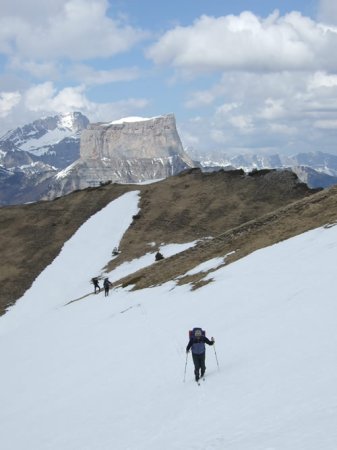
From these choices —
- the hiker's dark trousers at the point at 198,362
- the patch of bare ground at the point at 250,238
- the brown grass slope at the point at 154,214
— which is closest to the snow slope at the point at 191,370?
the hiker's dark trousers at the point at 198,362

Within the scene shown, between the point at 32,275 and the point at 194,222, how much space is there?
26.4 metres

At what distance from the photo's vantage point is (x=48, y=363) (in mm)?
31734

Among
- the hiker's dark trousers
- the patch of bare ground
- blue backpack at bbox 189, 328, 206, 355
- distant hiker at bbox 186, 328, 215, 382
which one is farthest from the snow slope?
the patch of bare ground

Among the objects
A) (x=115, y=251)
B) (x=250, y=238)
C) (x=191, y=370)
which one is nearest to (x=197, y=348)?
(x=191, y=370)

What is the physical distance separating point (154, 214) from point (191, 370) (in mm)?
66067

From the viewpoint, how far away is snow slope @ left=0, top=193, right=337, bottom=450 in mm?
13438

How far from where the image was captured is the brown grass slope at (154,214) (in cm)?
7600

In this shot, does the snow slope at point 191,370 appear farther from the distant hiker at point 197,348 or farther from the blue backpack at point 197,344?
the blue backpack at point 197,344

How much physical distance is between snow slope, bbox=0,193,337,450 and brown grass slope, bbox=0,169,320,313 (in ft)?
104

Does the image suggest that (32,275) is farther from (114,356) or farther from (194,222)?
(114,356)

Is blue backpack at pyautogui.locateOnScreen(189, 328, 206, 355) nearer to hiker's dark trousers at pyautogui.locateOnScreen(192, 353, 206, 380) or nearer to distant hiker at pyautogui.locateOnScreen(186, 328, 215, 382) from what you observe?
distant hiker at pyautogui.locateOnScreen(186, 328, 215, 382)

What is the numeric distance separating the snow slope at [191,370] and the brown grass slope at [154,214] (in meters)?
31.7

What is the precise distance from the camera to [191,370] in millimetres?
21578

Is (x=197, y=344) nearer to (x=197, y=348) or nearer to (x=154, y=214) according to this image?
(x=197, y=348)
